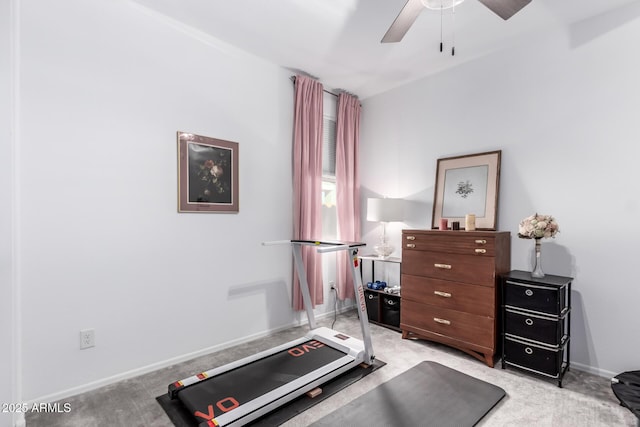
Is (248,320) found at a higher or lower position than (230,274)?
lower

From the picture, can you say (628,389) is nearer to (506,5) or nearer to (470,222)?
(470,222)

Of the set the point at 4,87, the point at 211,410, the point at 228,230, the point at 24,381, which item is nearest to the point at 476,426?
the point at 211,410

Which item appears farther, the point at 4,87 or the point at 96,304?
the point at 96,304

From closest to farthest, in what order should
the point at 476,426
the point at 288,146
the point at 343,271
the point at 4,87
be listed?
the point at 4,87 < the point at 476,426 < the point at 288,146 < the point at 343,271

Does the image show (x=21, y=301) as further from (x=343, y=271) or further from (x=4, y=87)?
(x=343, y=271)

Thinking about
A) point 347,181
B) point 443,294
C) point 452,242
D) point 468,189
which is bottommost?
point 443,294

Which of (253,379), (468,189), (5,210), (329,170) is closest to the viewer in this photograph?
(5,210)

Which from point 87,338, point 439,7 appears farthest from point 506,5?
point 87,338

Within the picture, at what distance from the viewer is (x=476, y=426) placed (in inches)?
75.9

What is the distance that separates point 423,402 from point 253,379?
3.95 ft

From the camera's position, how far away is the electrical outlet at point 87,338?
229 cm

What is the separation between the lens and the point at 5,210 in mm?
1774

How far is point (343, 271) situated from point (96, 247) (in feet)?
8.88

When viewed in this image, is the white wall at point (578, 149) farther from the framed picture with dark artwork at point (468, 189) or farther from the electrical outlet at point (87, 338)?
the electrical outlet at point (87, 338)
